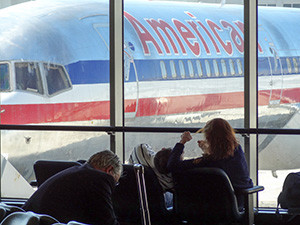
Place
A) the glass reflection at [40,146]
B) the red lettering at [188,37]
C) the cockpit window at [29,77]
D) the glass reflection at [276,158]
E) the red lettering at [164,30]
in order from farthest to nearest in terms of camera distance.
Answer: the glass reflection at [276,158]
the red lettering at [188,37]
the red lettering at [164,30]
the glass reflection at [40,146]
the cockpit window at [29,77]

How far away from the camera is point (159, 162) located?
12.6ft

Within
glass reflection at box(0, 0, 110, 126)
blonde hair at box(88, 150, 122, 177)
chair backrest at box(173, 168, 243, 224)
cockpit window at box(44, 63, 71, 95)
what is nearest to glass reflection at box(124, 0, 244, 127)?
glass reflection at box(0, 0, 110, 126)

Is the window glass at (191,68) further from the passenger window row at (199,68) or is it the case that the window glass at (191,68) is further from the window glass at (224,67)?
the window glass at (224,67)

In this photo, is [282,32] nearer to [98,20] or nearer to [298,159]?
[298,159]

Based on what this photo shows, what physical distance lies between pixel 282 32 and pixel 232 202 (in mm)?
6900

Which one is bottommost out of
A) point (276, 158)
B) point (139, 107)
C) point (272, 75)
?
point (276, 158)

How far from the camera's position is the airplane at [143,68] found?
7.45 metres

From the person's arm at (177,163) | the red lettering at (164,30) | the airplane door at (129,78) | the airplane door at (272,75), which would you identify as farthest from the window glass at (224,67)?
the person's arm at (177,163)

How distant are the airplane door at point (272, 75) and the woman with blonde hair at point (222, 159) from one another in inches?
221

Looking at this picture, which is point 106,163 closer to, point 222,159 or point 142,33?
point 222,159

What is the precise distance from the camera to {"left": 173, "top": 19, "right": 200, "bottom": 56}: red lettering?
902 cm

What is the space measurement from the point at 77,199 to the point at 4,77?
4940mm

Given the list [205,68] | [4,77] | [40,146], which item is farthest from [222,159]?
[40,146]

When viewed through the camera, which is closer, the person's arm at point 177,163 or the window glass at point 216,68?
the person's arm at point 177,163
